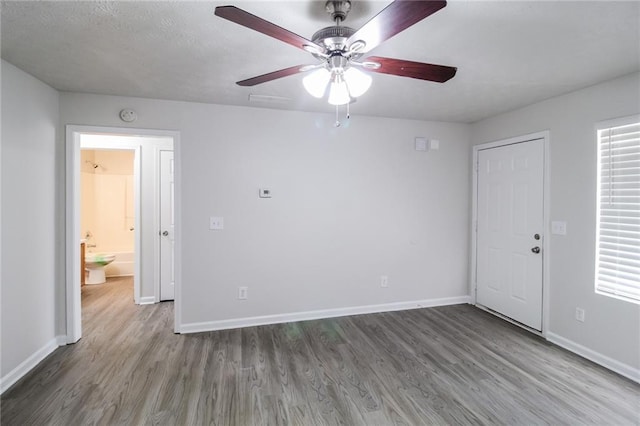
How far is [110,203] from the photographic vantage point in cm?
538

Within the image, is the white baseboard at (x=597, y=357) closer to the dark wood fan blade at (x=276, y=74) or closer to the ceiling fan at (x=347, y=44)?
the ceiling fan at (x=347, y=44)

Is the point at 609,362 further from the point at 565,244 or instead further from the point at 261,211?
the point at 261,211

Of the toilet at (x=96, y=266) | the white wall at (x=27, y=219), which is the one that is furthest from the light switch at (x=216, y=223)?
the toilet at (x=96, y=266)

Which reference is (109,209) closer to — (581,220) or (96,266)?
(96,266)

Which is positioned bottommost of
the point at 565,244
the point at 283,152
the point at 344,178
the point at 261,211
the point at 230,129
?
the point at 565,244

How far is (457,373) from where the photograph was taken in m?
2.38

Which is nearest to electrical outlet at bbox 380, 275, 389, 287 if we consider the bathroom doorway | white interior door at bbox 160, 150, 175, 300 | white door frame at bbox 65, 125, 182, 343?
white interior door at bbox 160, 150, 175, 300

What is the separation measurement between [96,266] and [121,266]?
19.9 inches

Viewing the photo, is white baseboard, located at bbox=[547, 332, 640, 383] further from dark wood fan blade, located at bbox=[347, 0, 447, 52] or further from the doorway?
dark wood fan blade, located at bbox=[347, 0, 447, 52]

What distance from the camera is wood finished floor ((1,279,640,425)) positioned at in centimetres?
192

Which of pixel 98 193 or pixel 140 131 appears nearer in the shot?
pixel 140 131

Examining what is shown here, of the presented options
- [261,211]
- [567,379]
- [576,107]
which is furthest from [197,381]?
[576,107]

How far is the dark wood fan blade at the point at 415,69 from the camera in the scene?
1.51 meters

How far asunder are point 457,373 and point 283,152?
263 cm
